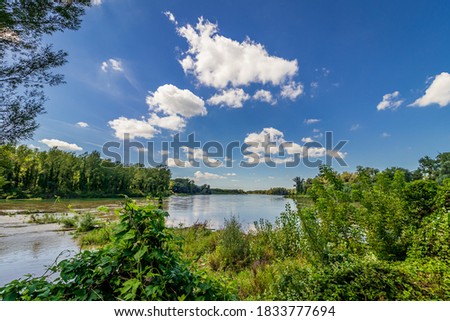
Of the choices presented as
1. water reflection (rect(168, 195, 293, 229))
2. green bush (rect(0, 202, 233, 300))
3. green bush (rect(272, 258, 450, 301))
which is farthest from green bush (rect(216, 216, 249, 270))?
green bush (rect(0, 202, 233, 300))

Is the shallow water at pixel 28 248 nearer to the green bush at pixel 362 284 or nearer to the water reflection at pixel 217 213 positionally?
the green bush at pixel 362 284

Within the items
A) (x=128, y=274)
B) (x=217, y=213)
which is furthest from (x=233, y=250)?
(x=217, y=213)

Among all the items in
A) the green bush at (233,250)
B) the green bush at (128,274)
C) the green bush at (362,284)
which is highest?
the green bush at (128,274)

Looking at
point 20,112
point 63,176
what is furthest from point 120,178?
point 20,112

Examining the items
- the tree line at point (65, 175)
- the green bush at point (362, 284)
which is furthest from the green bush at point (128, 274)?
the tree line at point (65, 175)

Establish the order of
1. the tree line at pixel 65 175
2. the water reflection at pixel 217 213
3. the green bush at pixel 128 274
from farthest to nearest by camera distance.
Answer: the tree line at pixel 65 175 < the water reflection at pixel 217 213 < the green bush at pixel 128 274

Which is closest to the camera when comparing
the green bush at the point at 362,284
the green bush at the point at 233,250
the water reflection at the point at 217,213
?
the green bush at the point at 362,284

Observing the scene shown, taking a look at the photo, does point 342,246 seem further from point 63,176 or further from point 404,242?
point 63,176

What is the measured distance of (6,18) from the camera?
3646 mm

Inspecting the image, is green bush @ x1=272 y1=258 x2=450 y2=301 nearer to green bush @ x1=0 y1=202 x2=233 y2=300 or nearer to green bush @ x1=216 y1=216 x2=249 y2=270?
green bush @ x1=0 y1=202 x2=233 y2=300

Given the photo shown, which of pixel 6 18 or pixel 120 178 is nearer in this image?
pixel 6 18

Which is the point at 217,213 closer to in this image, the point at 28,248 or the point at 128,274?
the point at 28,248
